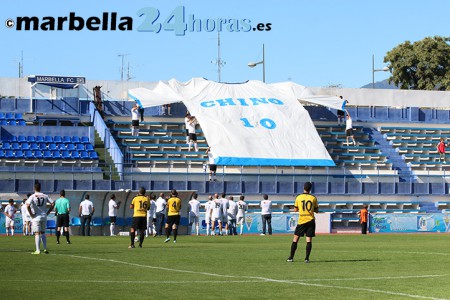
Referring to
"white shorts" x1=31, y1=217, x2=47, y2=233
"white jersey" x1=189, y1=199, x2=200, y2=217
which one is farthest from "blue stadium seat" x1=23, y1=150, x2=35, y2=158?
"white shorts" x1=31, y1=217, x2=47, y2=233

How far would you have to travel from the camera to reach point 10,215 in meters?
47.5

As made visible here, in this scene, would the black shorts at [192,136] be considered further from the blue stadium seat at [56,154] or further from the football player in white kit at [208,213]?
the football player in white kit at [208,213]

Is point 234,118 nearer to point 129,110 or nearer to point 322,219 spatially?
point 129,110

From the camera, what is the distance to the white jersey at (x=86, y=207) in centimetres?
4441

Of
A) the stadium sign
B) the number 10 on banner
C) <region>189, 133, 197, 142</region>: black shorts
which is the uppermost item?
the stadium sign

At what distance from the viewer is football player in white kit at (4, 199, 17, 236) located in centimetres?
4742

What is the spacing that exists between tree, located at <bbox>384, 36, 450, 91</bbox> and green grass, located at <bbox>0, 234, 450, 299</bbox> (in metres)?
82.0

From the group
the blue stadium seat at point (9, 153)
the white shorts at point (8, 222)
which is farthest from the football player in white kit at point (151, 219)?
the blue stadium seat at point (9, 153)

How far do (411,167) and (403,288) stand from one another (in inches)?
1950

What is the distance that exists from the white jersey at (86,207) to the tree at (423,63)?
6911 centimetres

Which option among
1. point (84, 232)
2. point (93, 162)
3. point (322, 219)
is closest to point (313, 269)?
point (84, 232)

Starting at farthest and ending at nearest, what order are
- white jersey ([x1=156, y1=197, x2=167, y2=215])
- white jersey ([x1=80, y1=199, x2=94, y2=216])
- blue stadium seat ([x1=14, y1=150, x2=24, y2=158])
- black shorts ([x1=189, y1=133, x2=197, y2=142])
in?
black shorts ([x1=189, y1=133, x2=197, y2=142]) < blue stadium seat ([x1=14, y1=150, x2=24, y2=158]) < white jersey ([x1=156, y1=197, x2=167, y2=215]) < white jersey ([x1=80, y1=199, x2=94, y2=216])

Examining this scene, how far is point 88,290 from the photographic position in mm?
16266

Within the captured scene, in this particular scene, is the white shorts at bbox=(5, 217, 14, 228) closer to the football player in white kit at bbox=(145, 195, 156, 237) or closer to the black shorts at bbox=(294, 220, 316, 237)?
the football player in white kit at bbox=(145, 195, 156, 237)
